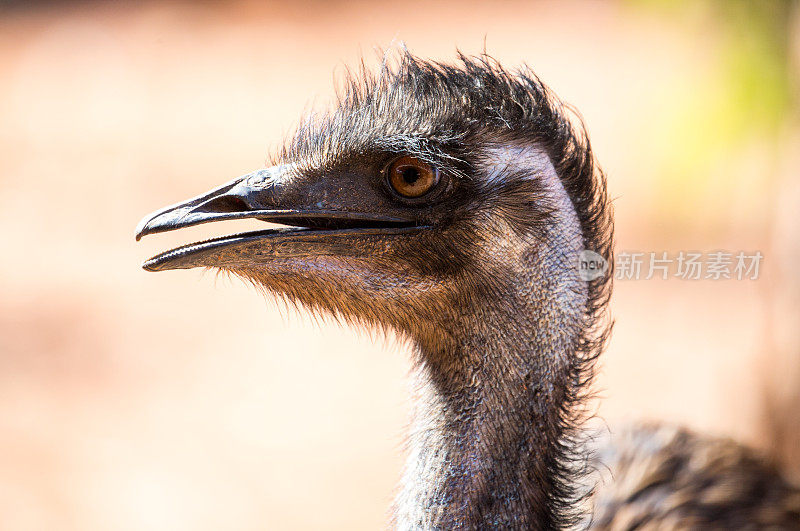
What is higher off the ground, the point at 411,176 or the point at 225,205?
the point at 411,176

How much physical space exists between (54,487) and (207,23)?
657 cm

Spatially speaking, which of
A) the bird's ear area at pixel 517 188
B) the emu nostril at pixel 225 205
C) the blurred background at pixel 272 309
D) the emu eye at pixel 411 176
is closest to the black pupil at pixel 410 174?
the emu eye at pixel 411 176

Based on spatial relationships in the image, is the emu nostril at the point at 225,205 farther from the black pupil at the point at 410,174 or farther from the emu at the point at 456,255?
the black pupil at the point at 410,174

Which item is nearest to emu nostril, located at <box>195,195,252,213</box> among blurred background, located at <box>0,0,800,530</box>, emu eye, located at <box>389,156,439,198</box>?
emu eye, located at <box>389,156,439,198</box>

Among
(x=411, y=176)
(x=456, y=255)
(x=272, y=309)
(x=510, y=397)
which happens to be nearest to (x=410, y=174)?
(x=411, y=176)

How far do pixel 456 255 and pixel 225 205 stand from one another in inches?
19.2

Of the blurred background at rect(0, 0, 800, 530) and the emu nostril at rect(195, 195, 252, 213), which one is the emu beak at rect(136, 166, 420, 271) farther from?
the blurred background at rect(0, 0, 800, 530)

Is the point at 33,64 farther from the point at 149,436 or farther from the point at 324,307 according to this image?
the point at 324,307

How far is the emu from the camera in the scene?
71.4 inches

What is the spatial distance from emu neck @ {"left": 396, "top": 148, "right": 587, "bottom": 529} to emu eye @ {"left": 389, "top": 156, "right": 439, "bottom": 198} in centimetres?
19

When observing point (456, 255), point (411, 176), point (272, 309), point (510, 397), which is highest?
point (272, 309)

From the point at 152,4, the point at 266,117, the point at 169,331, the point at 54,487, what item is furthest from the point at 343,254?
the point at 152,4

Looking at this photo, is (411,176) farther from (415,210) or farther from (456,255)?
(456,255)

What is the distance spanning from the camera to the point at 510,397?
1.85 metres
